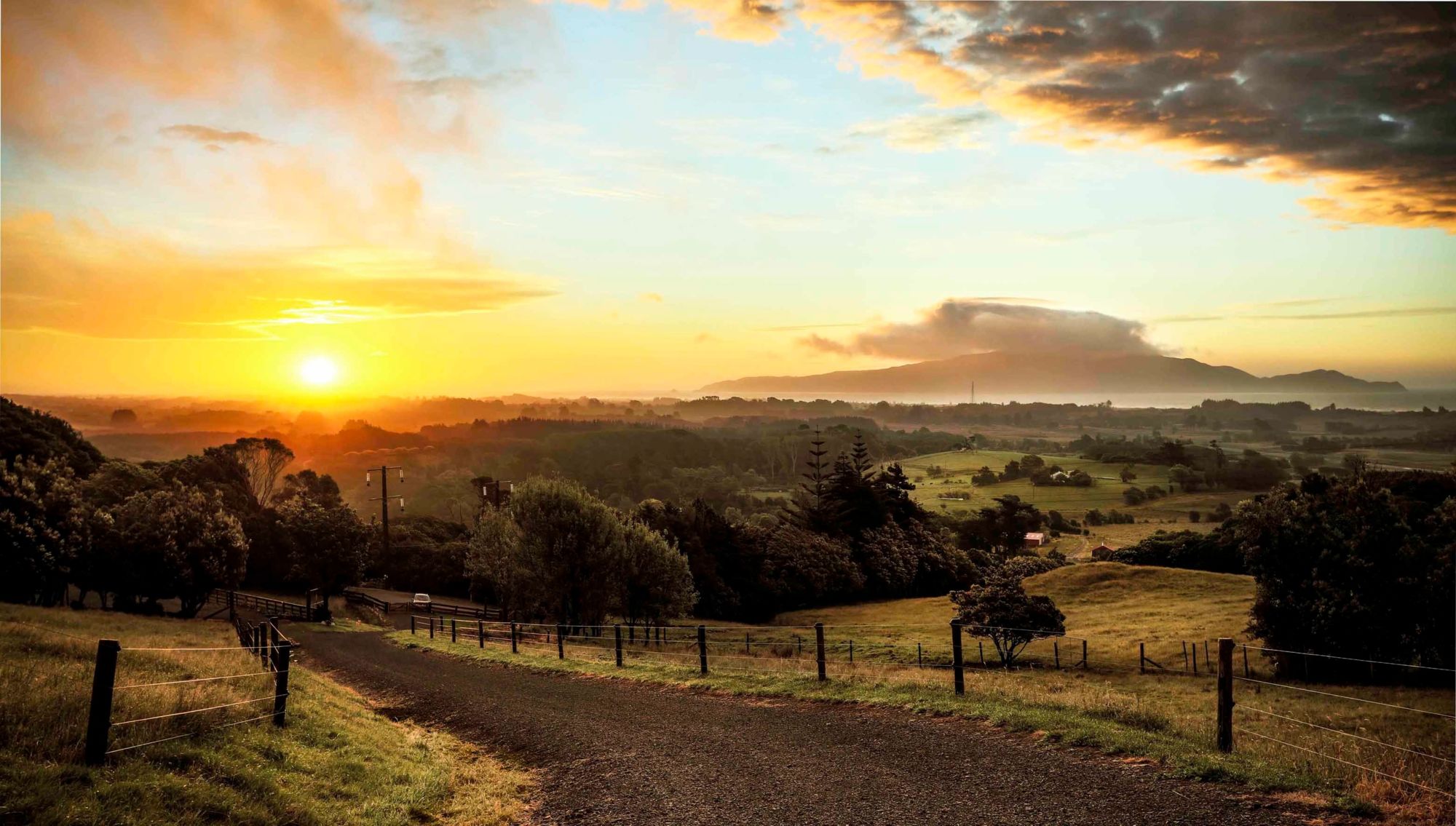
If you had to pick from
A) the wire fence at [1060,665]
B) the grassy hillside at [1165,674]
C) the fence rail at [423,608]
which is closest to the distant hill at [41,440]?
the fence rail at [423,608]

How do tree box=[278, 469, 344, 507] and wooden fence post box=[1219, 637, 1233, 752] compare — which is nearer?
wooden fence post box=[1219, 637, 1233, 752]

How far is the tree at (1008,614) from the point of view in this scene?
41594 mm

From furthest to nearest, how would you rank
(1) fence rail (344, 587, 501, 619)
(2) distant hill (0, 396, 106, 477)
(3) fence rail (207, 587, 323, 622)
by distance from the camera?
(2) distant hill (0, 396, 106, 477), (1) fence rail (344, 587, 501, 619), (3) fence rail (207, 587, 323, 622)

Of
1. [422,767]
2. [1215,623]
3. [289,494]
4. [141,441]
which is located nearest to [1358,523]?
[1215,623]

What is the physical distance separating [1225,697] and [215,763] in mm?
11845

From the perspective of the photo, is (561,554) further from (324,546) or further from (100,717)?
(100,717)

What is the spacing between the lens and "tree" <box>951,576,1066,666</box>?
136 feet

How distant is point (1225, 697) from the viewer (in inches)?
394

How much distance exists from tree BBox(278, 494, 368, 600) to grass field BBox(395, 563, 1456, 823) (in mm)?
20549

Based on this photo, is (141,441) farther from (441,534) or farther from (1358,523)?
(1358,523)

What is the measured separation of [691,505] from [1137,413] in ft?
473

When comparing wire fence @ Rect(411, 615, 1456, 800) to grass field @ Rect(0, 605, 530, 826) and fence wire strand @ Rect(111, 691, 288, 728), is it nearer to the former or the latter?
grass field @ Rect(0, 605, 530, 826)

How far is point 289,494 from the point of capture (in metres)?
79.7

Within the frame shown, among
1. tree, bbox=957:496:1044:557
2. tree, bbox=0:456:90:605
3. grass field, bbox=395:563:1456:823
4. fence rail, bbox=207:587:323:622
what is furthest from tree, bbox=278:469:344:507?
tree, bbox=957:496:1044:557
